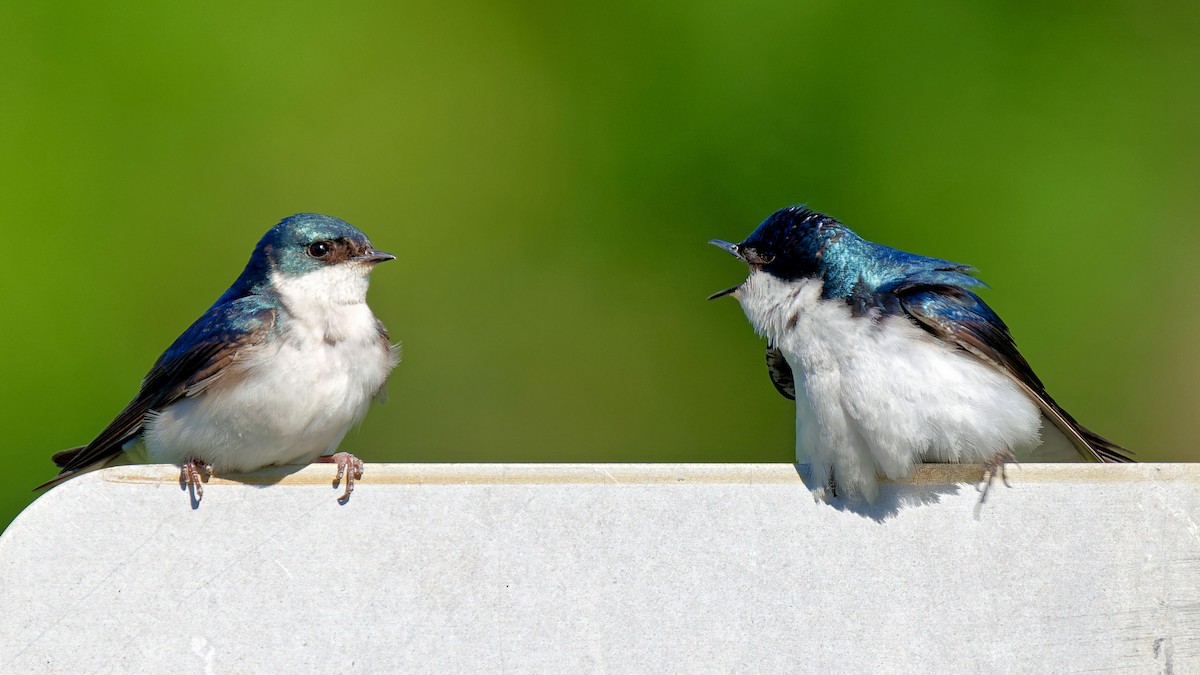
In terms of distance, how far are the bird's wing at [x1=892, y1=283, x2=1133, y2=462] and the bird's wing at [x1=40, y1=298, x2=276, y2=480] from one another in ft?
3.91

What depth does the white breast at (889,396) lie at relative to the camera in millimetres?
1904

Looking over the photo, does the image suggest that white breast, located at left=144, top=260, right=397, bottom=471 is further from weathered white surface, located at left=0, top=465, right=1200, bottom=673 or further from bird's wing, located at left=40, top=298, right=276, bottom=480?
weathered white surface, located at left=0, top=465, right=1200, bottom=673

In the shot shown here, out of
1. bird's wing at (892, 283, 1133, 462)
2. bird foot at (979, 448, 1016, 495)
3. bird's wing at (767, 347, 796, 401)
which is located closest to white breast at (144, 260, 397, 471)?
bird's wing at (767, 347, 796, 401)

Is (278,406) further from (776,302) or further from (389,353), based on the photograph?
(776,302)

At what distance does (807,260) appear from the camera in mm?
2188

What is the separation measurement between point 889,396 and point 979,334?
295 mm

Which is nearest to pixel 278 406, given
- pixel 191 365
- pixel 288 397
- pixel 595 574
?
pixel 288 397

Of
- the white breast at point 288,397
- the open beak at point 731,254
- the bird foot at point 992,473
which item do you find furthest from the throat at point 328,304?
the bird foot at point 992,473

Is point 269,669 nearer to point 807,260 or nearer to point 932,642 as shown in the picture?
point 932,642

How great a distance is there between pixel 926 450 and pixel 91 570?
1277 mm

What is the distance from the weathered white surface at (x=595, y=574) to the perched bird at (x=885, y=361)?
0.14 metres

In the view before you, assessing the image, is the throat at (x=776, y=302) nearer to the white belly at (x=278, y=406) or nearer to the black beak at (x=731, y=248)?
the black beak at (x=731, y=248)

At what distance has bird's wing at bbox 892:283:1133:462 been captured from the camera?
2.10 m

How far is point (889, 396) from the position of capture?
1.97 metres
